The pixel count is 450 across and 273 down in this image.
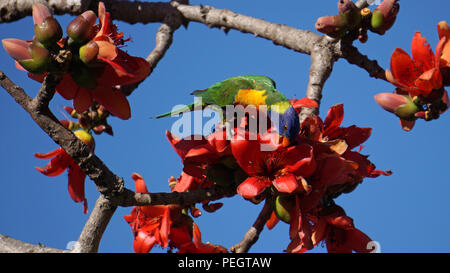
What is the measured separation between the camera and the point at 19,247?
192cm

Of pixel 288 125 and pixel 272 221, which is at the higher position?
pixel 288 125

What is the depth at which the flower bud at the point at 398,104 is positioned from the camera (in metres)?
2.18

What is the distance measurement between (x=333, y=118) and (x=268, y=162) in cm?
39

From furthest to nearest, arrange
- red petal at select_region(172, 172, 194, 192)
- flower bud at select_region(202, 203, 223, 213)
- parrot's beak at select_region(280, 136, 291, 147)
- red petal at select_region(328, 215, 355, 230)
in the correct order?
flower bud at select_region(202, 203, 223, 213)
red petal at select_region(172, 172, 194, 192)
red petal at select_region(328, 215, 355, 230)
parrot's beak at select_region(280, 136, 291, 147)

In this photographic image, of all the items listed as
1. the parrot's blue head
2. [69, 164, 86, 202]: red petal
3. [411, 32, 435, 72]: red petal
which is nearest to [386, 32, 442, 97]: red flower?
[411, 32, 435, 72]: red petal

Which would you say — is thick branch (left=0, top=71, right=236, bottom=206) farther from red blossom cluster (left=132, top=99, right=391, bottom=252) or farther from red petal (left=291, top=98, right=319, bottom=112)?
red petal (left=291, top=98, right=319, bottom=112)

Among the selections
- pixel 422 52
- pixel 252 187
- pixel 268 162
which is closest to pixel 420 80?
pixel 422 52

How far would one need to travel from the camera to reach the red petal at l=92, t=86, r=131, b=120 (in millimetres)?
1655

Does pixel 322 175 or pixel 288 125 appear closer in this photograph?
pixel 322 175

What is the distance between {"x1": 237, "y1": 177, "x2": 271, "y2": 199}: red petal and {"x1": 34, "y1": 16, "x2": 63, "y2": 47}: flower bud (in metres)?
Answer: 0.76

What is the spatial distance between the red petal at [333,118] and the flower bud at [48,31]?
1052 mm

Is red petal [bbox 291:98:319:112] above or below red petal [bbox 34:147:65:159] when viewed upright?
below

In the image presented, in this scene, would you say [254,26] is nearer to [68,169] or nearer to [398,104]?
[398,104]
